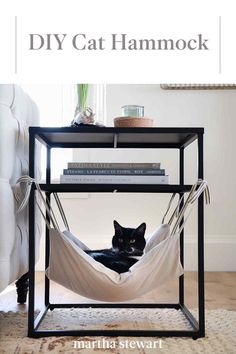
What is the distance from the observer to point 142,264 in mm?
1182

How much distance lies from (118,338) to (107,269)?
18 cm

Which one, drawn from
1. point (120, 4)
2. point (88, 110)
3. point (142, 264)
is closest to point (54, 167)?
point (120, 4)

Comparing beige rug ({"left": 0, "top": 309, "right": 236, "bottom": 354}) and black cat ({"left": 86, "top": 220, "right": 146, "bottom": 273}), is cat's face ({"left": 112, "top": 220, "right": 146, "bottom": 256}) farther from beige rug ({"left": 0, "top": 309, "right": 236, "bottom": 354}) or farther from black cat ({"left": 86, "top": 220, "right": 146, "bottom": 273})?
beige rug ({"left": 0, "top": 309, "right": 236, "bottom": 354})

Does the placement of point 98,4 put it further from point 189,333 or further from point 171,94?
point 189,333

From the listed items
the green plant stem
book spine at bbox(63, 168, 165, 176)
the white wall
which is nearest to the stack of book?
book spine at bbox(63, 168, 165, 176)

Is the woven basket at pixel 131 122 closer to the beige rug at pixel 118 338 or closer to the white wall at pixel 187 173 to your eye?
the beige rug at pixel 118 338

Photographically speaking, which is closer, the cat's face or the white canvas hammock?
the white canvas hammock

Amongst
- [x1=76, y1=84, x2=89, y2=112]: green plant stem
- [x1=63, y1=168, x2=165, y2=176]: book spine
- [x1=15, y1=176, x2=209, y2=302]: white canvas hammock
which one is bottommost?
[x1=15, y1=176, x2=209, y2=302]: white canvas hammock

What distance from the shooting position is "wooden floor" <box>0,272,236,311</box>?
5.08 feet

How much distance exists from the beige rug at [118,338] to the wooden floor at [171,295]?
5.6 inches

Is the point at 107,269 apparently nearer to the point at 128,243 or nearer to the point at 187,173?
the point at 128,243

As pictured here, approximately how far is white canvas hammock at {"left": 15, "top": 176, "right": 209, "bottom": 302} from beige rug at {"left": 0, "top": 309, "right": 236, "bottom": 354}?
0.41 ft

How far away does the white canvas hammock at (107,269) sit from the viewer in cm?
116

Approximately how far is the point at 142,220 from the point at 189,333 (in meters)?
1.17
